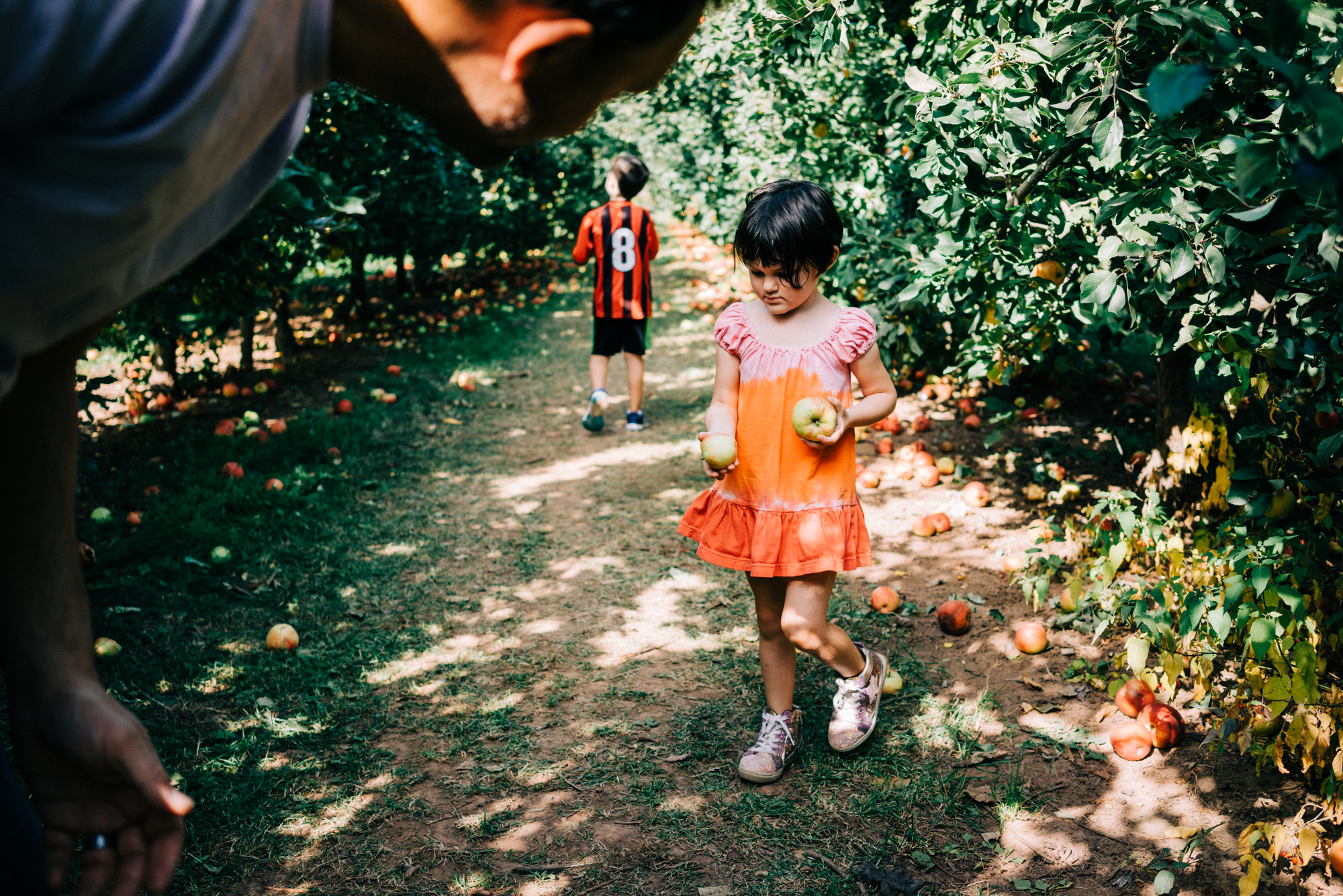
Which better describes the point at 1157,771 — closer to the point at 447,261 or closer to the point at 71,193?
the point at 71,193

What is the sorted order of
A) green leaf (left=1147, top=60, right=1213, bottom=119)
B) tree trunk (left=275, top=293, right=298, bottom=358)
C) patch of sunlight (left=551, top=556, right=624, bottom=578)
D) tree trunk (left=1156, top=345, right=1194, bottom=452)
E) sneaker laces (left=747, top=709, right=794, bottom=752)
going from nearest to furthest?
green leaf (left=1147, top=60, right=1213, bottom=119)
sneaker laces (left=747, top=709, right=794, bottom=752)
tree trunk (left=1156, top=345, right=1194, bottom=452)
patch of sunlight (left=551, top=556, right=624, bottom=578)
tree trunk (left=275, top=293, right=298, bottom=358)

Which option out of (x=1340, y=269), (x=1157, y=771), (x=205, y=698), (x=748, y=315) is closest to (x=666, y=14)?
(x=1340, y=269)

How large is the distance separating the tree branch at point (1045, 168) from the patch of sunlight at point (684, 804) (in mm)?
2151

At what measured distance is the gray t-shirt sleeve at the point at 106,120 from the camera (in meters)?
0.65

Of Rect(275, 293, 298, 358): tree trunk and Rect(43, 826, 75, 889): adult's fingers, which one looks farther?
Rect(275, 293, 298, 358): tree trunk

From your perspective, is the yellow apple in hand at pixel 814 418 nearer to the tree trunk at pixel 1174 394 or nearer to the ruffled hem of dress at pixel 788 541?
the ruffled hem of dress at pixel 788 541

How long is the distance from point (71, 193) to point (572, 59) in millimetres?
394

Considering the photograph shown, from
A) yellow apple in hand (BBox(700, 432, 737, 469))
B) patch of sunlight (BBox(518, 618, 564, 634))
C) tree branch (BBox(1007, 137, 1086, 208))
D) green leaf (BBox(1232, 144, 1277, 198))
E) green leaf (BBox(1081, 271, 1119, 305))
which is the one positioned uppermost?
tree branch (BBox(1007, 137, 1086, 208))

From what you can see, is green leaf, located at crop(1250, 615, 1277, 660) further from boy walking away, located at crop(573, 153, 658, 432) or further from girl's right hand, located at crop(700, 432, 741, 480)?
boy walking away, located at crop(573, 153, 658, 432)

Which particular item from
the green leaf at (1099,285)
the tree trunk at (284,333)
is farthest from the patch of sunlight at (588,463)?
the tree trunk at (284,333)

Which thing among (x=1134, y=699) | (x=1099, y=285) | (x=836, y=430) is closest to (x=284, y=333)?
(x=836, y=430)

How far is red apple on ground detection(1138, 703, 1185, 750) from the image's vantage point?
8.93 ft

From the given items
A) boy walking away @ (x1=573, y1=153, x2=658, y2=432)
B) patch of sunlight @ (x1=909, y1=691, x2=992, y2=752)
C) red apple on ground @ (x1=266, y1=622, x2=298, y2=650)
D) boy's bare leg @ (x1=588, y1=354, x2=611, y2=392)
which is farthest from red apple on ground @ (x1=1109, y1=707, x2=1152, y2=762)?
boy's bare leg @ (x1=588, y1=354, x2=611, y2=392)

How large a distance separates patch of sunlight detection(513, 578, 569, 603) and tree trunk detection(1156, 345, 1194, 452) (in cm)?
258
